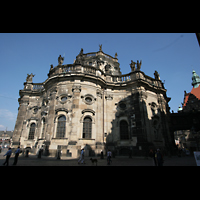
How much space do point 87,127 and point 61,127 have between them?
12.2 feet

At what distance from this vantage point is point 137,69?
2344cm

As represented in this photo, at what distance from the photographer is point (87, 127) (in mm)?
19000

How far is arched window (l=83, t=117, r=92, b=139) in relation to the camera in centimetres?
1859

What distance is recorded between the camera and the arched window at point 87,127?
18594 mm

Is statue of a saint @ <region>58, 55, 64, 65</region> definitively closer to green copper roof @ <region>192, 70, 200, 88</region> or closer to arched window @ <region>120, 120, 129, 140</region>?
arched window @ <region>120, 120, 129, 140</region>

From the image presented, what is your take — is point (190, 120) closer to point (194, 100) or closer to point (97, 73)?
point (97, 73)

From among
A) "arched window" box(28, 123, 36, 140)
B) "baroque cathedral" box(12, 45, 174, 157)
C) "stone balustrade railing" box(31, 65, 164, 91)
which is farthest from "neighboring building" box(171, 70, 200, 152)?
"arched window" box(28, 123, 36, 140)

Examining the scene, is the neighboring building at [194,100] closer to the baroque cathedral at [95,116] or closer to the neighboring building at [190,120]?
the neighboring building at [190,120]

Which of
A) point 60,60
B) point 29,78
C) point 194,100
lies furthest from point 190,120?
point 194,100

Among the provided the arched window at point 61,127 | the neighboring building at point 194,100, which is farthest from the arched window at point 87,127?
the neighboring building at point 194,100
